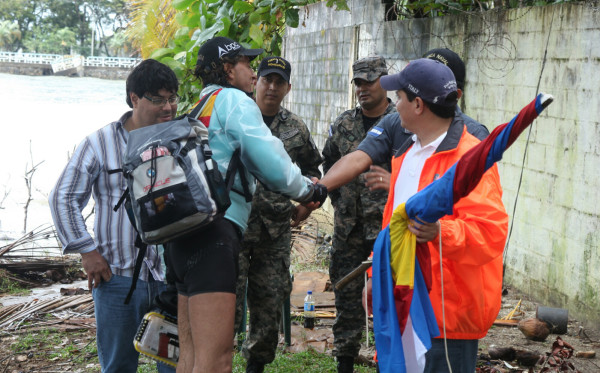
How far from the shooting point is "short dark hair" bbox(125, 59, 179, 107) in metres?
3.69

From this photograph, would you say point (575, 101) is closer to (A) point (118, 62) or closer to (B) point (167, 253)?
(B) point (167, 253)

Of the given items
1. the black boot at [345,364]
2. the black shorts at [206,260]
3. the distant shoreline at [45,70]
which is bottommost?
the distant shoreline at [45,70]

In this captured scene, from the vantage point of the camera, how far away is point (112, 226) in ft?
12.5

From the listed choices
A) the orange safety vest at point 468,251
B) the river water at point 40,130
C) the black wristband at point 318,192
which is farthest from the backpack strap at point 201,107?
the river water at point 40,130

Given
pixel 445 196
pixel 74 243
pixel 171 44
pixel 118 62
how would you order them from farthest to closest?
pixel 118 62, pixel 171 44, pixel 74 243, pixel 445 196

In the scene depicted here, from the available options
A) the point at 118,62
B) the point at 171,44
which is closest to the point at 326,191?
the point at 171,44

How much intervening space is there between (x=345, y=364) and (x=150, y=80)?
2482 millimetres

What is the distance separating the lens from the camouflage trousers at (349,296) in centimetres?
511

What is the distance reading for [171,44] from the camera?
319 inches

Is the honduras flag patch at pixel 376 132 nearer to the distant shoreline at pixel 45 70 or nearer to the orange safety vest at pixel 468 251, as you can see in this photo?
the orange safety vest at pixel 468 251

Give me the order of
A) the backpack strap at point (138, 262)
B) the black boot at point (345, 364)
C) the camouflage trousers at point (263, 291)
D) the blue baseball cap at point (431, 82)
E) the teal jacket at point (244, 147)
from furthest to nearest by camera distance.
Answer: the black boot at point (345, 364) → the camouflage trousers at point (263, 291) → the backpack strap at point (138, 262) → the teal jacket at point (244, 147) → the blue baseball cap at point (431, 82)

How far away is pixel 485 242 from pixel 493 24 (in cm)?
498

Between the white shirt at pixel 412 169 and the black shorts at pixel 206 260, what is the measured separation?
0.77 m

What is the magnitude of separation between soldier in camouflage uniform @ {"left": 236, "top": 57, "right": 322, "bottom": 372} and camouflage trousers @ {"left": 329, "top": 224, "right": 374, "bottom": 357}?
14.7 inches
